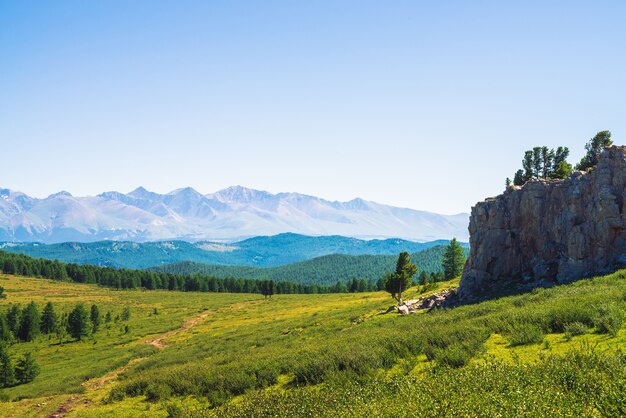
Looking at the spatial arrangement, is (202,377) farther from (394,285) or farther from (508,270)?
(394,285)

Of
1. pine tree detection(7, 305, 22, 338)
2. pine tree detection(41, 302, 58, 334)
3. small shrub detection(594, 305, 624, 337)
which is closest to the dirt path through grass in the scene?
pine tree detection(41, 302, 58, 334)

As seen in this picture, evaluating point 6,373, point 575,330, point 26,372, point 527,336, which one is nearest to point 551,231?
point 575,330

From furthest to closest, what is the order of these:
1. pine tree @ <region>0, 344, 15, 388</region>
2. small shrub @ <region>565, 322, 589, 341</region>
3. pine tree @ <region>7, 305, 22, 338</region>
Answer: pine tree @ <region>7, 305, 22, 338</region> → pine tree @ <region>0, 344, 15, 388</region> → small shrub @ <region>565, 322, 589, 341</region>

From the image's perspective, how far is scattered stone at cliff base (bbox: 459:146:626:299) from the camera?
36.6 meters

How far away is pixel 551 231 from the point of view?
43.2m

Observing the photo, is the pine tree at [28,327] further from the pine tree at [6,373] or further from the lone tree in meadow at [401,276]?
the lone tree in meadow at [401,276]

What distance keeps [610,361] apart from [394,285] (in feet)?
179

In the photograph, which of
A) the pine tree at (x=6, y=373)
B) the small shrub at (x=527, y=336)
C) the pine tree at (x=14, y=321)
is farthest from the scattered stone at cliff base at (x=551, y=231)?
the pine tree at (x=14, y=321)

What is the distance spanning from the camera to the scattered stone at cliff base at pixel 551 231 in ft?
120

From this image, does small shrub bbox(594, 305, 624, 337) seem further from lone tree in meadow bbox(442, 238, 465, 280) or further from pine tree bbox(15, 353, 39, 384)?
lone tree in meadow bbox(442, 238, 465, 280)

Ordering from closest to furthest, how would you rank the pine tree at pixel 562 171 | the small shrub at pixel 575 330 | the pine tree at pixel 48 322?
the small shrub at pixel 575 330
the pine tree at pixel 562 171
the pine tree at pixel 48 322

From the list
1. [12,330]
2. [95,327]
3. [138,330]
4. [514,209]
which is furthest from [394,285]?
[12,330]

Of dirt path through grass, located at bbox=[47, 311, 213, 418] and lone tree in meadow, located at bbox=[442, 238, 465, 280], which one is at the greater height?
lone tree in meadow, located at bbox=[442, 238, 465, 280]

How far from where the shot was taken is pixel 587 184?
132ft
